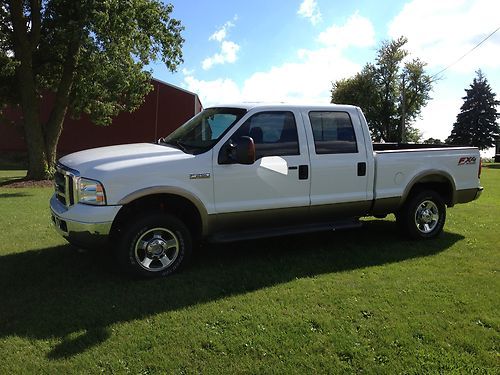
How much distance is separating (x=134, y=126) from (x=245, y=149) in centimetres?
2879

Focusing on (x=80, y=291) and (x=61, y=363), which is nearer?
(x=61, y=363)

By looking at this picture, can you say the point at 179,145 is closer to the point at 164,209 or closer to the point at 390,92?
the point at 164,209

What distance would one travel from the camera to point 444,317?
443cm

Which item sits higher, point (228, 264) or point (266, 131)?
point (266, 131)

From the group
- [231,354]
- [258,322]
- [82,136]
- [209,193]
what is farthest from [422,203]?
[82,136]

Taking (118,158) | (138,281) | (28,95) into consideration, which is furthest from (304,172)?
(28,95)

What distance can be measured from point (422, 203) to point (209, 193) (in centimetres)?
337

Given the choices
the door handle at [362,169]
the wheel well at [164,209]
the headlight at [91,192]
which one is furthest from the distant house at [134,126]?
the headlight at [91,192]

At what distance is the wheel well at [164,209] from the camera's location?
210 inches

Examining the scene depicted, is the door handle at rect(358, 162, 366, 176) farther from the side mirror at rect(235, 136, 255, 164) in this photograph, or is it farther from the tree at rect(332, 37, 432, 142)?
the tree at rect(332, 37, 432, 142)

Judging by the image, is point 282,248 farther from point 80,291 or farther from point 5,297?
point 5,297

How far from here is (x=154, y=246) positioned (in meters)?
5.34

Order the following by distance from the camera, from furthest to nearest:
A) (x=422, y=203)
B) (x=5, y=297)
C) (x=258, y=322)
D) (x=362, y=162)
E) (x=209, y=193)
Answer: (x=422, y=203) → (x=362, y=162) → (x=209, y=193) → (x=5, y=297) → (x=258, y=322)

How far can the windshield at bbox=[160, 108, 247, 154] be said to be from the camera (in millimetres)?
5758
